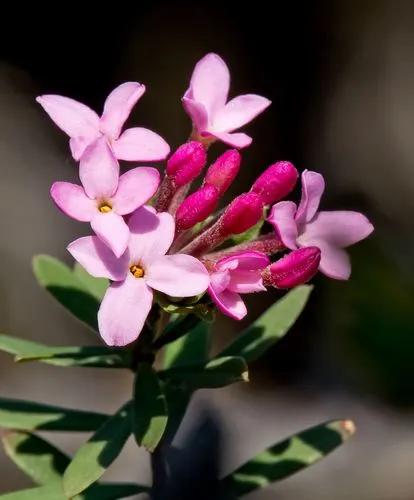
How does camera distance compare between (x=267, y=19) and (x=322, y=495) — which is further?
(x=267, y=19)

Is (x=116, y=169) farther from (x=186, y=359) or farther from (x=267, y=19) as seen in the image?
(x=267, y=19)

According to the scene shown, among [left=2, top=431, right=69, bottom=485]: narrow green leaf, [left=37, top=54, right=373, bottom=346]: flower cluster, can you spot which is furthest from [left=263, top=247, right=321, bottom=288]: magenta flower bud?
[left=2, top=431, right=69, bottom=485]: narrow green leaf

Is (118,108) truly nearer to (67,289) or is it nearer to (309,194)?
(309,194)

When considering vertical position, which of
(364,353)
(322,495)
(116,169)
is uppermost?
(116,169)

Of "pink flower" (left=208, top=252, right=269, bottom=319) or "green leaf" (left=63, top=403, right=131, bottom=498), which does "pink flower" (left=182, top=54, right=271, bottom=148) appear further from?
"green leaf" (left=63, top=403, right=131, bottom=498)

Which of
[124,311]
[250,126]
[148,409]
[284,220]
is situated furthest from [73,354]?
[250,126]

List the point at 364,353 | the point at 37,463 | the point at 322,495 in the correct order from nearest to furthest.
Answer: the point at 37,463 → the point at 364,353 → the point at 322,495

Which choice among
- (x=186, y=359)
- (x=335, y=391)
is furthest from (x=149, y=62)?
(x=186, y=359)

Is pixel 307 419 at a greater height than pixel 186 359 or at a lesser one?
lesser
